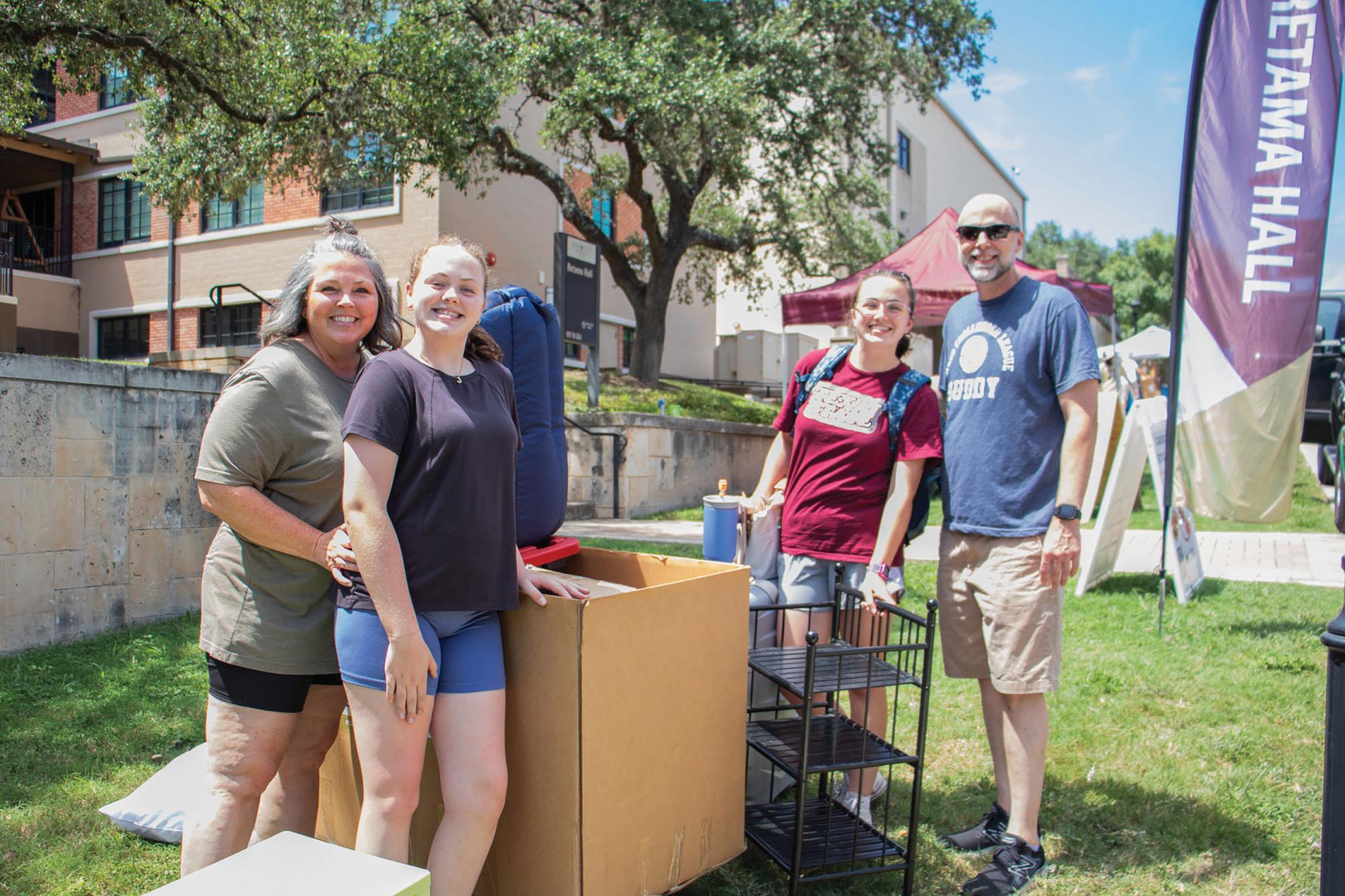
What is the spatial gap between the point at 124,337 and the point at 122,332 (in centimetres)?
14

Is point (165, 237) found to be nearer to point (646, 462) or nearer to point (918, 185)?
point (646, 462)

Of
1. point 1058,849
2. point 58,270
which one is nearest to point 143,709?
point 1058,849

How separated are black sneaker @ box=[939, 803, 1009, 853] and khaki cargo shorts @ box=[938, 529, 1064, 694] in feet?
1.65

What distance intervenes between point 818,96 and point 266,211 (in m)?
12.1

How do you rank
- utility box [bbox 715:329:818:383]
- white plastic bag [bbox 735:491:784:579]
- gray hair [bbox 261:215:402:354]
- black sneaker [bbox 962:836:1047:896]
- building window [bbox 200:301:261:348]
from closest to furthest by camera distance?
gray hair [bbox 261:215:402:354], black sneaker [bbox 962:836:1047:896], white plastic bag [bbox 735:491:784:579], building window [bbox 200:301:261:348], utility box [bbox 715:329:818:383]

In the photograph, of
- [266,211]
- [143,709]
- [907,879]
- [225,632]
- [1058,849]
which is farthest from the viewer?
[266,211]

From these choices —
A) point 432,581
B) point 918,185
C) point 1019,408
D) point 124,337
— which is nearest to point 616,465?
point 1019,408

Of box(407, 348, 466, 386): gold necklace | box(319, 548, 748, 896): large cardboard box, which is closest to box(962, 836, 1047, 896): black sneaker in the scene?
box(319, 548, 748, 896): large cardboard box

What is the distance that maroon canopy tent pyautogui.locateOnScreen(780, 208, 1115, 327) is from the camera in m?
12.5

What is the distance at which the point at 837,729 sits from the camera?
Result: 2793mm

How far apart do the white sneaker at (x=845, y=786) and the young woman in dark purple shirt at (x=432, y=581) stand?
1.49 meters

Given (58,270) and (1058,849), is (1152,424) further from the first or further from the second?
(58,270)

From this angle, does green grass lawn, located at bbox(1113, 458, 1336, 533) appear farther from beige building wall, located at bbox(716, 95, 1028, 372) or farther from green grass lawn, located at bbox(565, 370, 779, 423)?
beige building wall, located at bbox(716, 95, 1028, 372)

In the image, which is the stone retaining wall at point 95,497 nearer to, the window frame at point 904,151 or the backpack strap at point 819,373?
the backpack strap at point 819,373
